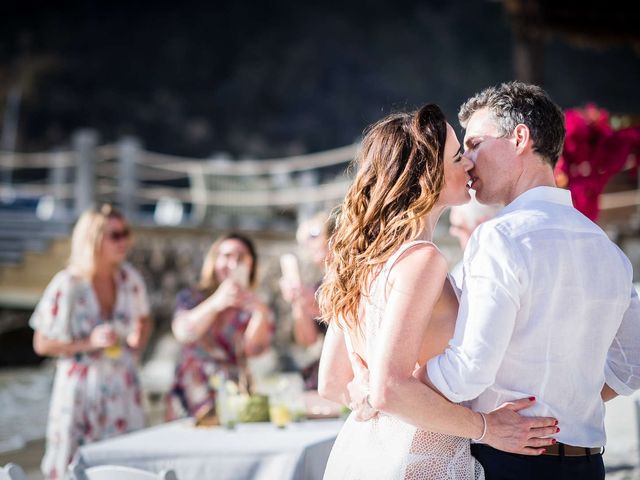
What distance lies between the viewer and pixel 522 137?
1.56 meters

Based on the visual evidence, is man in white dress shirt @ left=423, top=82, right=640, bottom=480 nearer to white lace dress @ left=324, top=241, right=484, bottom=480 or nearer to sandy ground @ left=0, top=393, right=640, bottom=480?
white lace dress @ left=324, top=241, right=484, bottom=480

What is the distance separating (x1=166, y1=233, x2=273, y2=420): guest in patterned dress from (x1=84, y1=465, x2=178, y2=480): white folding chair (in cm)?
139

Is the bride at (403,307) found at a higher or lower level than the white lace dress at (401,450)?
higher

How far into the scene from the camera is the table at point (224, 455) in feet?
7.76

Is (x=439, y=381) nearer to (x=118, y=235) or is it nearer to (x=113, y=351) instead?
(x=113, y=351)

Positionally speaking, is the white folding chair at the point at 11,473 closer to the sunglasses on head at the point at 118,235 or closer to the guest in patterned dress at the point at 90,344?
the guest in patterned dress at the point at 90,344

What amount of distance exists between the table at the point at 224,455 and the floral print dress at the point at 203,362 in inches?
36.8

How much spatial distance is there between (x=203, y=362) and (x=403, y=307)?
2291 mm

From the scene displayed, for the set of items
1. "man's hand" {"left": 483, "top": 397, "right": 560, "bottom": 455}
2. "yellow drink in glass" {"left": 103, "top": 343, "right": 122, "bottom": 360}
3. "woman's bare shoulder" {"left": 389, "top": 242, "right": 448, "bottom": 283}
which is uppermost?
"woman's bare shoulder" {"left": 389, "top": 242, "right": 448, "bottom": 283}

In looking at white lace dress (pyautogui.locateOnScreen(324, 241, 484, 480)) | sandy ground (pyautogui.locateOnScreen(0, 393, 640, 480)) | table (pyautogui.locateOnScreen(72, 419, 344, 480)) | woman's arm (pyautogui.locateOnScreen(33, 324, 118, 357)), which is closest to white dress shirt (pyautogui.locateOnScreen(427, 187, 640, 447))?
white lace dress (pyautogui.locateOnScreen(324, 241, 484, 480))

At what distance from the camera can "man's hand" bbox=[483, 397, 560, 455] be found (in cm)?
147

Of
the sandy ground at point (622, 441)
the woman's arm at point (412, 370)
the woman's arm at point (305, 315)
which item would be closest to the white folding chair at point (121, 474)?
the woman's arm at point (412, 370)

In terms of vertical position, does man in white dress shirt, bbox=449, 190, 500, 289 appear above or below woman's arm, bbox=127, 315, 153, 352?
above

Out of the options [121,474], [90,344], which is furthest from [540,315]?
[90,344]
